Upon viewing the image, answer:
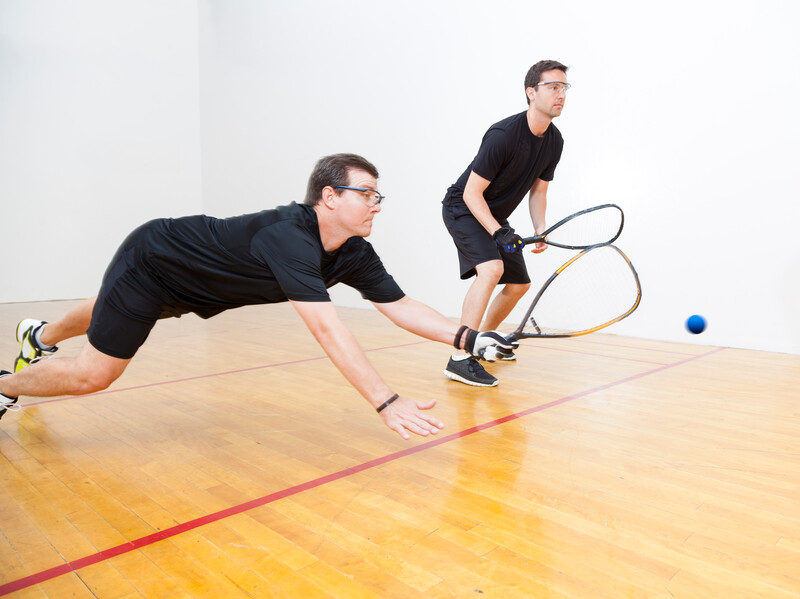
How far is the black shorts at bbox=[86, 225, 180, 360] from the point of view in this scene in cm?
162

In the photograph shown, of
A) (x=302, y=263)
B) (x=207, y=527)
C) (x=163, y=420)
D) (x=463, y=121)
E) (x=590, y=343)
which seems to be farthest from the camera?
(x=463, y=121)

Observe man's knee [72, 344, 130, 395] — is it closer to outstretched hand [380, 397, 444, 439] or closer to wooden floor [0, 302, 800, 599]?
wooden floor [0, 302, 800, 599]

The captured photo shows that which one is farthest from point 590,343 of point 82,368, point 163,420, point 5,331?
point 5,331

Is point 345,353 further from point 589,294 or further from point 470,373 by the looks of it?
point 589,294

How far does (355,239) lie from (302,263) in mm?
335

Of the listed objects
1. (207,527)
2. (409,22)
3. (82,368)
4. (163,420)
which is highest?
(409,22)

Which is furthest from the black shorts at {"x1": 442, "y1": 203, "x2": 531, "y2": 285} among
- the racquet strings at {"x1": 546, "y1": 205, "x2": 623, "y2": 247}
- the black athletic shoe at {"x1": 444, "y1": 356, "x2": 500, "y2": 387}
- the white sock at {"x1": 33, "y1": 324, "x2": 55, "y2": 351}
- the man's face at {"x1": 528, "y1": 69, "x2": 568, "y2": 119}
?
the white sock at {"x1": 33, "y1": 324, "x2": 55, "y2": 351}

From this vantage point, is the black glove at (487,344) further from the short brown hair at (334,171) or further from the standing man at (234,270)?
the short brown hair at (334,171)

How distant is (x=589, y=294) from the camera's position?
143 inches

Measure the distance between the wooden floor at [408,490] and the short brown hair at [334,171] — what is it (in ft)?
→ 2.28

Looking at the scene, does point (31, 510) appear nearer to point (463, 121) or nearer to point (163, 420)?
point (163, 420)

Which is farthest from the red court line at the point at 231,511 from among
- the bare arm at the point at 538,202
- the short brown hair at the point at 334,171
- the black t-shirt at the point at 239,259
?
the bare arm at the point at 538,202

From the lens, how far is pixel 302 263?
55.5 inches

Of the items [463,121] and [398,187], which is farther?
[398,187]
